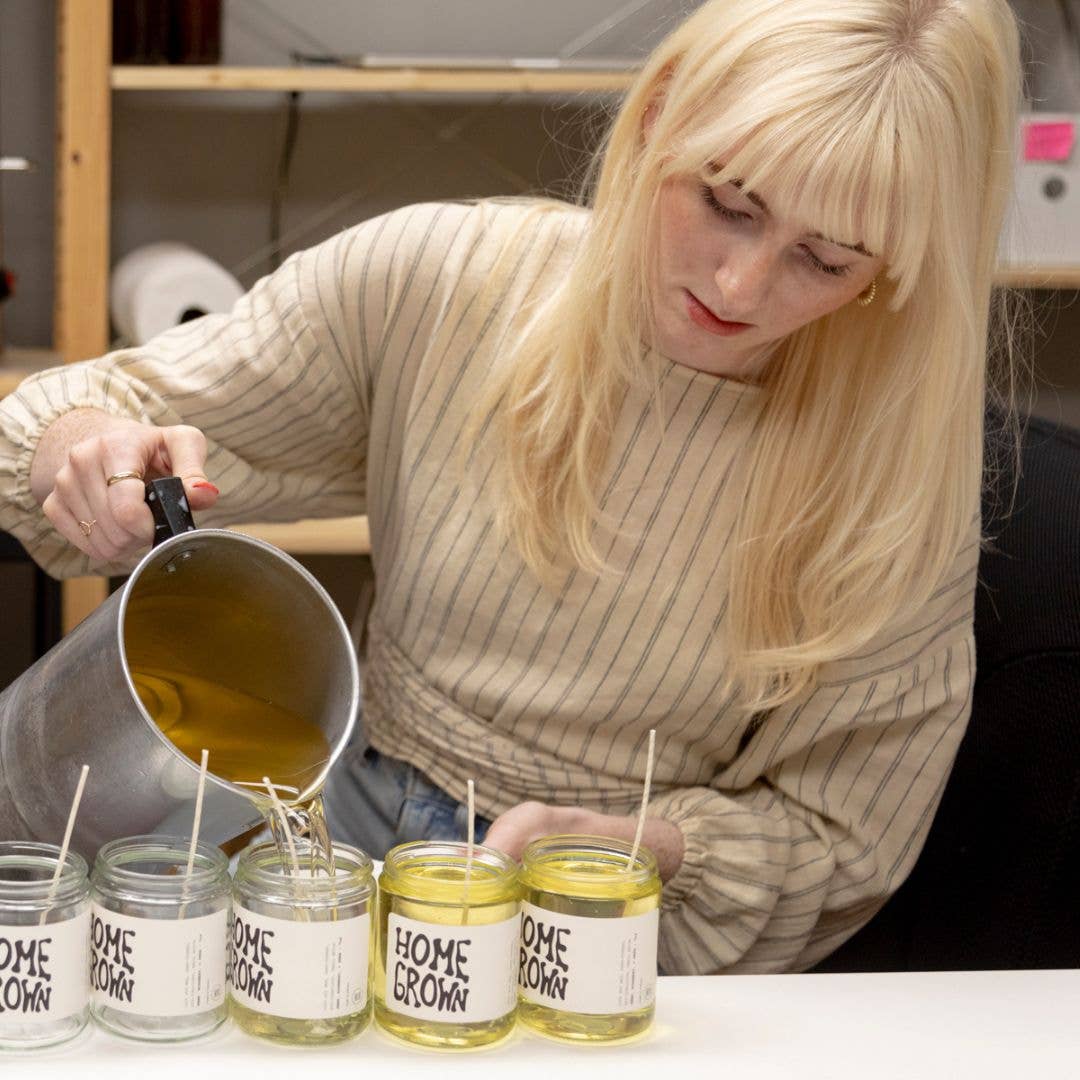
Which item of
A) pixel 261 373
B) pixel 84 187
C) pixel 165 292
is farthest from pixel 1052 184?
pixel 261 373

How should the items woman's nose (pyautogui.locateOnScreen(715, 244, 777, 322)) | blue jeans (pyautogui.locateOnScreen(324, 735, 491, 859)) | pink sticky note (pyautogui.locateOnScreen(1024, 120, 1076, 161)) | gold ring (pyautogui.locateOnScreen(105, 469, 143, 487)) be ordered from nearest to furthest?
gold ring (pyautogui.locateOnScreen(105, 469, 143, 487)), woman's nose (pyautogui.locateOnScreen(715, 244, 777, 322)), blue jeans (pyautogui.locateOnScreen(324, 735, 491, 859)), pink sticky note (pyautogui.locateOnScreen(1024, 120, 1076, 161))

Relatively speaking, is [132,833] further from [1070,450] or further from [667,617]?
[1070,450]

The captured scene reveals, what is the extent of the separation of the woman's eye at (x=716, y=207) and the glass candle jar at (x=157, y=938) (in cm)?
55

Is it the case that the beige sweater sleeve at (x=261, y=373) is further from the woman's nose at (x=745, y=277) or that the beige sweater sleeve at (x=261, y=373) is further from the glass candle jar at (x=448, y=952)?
the glass candle jar at (x=448, y=952)

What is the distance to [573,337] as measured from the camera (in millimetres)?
1165

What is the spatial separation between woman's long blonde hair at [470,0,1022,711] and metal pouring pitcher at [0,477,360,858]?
1.23 feet

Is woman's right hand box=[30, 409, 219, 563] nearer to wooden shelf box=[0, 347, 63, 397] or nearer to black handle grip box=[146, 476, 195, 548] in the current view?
black handle grip box=[146, 476, 195, 548]

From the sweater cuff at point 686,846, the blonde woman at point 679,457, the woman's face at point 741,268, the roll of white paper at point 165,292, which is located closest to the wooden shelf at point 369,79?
the roll of white paper at point 165,292

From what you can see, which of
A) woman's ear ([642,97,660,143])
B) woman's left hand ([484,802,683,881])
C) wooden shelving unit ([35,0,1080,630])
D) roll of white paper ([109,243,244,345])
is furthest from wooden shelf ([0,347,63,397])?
woman's left hand ([484,802,683,881])

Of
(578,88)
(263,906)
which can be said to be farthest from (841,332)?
(578,88)

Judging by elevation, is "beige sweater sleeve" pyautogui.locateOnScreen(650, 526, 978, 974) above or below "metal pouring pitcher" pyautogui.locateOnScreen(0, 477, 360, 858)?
below

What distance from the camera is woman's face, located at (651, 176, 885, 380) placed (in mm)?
1014

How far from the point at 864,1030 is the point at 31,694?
0.47m

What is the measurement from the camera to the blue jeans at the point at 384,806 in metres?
1.24
